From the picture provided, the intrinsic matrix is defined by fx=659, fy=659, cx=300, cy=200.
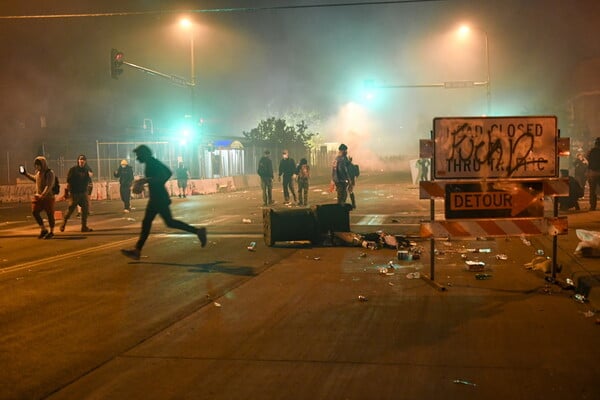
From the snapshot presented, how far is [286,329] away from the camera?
264 inches

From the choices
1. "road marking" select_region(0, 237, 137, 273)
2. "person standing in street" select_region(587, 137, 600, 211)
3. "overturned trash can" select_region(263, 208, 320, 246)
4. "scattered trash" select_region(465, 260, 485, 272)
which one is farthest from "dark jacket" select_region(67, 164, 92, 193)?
"person standing in street" select_region(587, 137, 600, 211)

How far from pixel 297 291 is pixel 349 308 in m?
1.17

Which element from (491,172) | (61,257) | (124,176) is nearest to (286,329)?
(491,172)

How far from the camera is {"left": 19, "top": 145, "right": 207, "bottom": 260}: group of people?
1091 centimetres

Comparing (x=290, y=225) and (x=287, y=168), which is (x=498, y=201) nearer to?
(x=290, y=225)

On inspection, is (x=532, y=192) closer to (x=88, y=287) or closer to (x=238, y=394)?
(x=238, y=394)

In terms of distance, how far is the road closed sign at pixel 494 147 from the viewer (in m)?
8.50

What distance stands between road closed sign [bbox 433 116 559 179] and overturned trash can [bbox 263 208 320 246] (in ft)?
14.7

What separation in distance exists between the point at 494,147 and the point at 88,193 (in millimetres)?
11741

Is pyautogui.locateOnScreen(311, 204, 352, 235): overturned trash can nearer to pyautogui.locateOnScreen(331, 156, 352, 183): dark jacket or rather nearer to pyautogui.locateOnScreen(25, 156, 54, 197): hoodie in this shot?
pyautogui.locateOnScreen(331, 156, 352, 183): dark jacket

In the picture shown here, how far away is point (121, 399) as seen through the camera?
4762 mm

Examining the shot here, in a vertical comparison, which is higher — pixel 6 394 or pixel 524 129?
→ pixel 524 129

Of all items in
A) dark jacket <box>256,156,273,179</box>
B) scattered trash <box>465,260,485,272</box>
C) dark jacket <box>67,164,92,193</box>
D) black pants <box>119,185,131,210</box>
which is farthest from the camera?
dark jacket <box>256,156,273,179</box>

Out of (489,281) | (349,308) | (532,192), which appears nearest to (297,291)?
(349,308)
